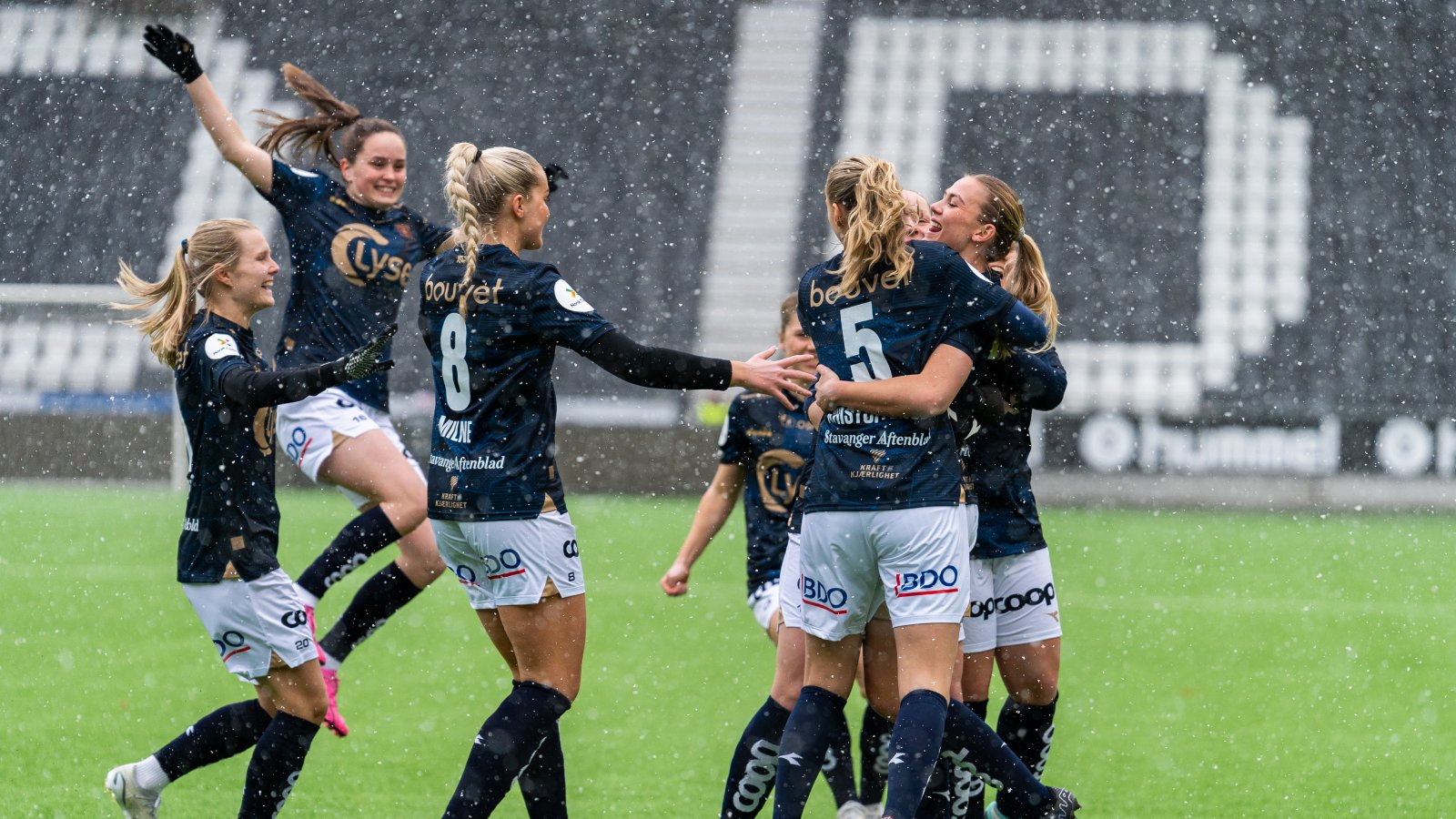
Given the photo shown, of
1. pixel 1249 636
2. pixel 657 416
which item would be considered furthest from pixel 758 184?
pixel 1249 636

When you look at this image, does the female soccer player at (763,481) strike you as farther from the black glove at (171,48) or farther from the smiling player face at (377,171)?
the black glove at (171,48)

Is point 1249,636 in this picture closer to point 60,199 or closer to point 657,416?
point 657,416

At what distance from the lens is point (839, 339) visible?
3.80m

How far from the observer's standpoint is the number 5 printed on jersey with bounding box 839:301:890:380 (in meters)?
3.74

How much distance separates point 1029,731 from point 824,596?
3.20 feet

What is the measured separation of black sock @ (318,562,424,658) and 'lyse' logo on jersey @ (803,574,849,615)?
211 cm

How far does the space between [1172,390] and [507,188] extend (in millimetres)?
15112

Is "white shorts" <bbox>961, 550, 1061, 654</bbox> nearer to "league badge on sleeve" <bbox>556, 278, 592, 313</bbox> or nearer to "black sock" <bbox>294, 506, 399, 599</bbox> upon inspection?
Answer: "league badge on sleeve" <bbox>556, 278, 592, 313</bbox>

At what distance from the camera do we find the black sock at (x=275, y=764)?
416 centimetres

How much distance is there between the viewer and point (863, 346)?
3.76m

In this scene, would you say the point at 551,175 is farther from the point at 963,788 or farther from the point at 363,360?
the point at 963,788

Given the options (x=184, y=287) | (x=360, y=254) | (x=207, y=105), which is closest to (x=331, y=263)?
(x=360, y=254)

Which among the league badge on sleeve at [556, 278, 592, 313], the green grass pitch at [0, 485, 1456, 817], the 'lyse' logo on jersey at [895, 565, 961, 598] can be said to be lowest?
the green grass pitch at [0, 485, 1456, 817]

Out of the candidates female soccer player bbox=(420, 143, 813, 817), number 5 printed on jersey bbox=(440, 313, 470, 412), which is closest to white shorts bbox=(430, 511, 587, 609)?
female soccer player bbox=(420, 143, 813, 817)
